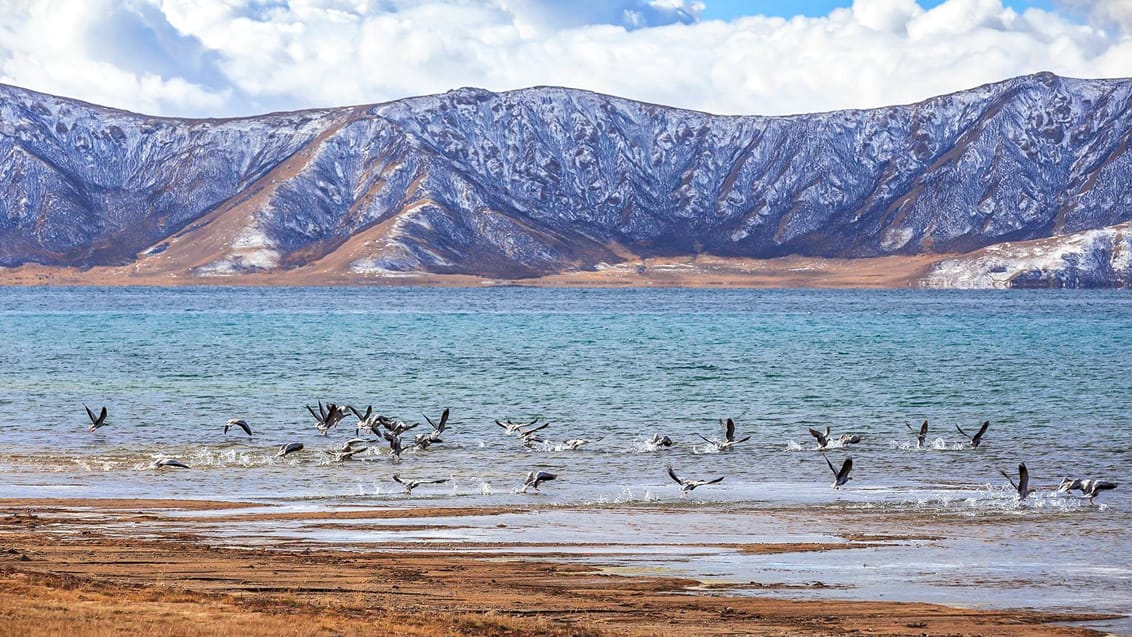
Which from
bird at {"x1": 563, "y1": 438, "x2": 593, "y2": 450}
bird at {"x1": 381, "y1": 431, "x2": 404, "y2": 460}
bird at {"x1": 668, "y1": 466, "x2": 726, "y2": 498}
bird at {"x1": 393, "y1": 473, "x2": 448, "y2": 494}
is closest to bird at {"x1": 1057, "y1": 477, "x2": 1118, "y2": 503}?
bird at {"x1": 668, "y1": 466, "x2": 726, "y2": 498}

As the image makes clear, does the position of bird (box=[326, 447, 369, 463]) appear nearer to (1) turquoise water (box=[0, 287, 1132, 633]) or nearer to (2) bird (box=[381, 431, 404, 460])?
(1) turquoise water (box=[0, 287, 1132, 633])

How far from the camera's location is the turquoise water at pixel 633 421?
27359 millimetres

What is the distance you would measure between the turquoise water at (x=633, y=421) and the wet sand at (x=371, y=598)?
247 cm

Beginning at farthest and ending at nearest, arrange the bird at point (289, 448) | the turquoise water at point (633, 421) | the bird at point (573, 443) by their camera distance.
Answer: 1. the bird at point (573, 443)
2. the bird at point (289, 448)
3. the turquoise water at point (633, 421)

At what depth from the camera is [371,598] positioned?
16.9 metres

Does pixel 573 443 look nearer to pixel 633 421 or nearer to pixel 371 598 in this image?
pixel 633 421

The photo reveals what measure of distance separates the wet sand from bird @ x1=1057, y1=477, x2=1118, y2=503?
8546mm

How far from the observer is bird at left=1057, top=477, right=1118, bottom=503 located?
27.9 m

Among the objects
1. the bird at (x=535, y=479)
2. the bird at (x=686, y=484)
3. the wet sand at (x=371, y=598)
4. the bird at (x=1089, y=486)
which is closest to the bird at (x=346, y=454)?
the bird at (x=535, y=479)

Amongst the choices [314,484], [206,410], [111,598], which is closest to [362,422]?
[314,484]

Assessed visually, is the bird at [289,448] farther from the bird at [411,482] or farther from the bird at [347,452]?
the bird at [411,482]

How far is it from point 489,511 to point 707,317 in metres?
133

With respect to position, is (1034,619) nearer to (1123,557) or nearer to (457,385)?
(1123,557)

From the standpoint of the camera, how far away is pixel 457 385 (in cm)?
6178
